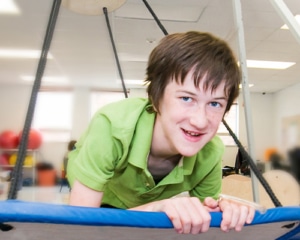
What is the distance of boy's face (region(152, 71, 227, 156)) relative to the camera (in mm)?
495

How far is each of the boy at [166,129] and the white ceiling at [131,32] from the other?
1132 millimetres

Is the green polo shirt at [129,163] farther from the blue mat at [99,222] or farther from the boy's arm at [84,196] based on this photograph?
the blue mat at [99,222]

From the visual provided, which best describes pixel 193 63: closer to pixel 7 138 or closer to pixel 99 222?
pixel 99 222

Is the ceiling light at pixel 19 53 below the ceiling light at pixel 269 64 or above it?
below

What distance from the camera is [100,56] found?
361 cm

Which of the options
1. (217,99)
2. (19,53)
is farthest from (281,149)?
(19,53)

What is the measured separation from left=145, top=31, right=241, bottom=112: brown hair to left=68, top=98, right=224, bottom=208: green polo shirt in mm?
63

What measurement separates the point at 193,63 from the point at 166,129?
0.39ft

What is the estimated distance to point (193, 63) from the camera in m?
0.52

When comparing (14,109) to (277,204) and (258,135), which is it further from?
(277,204)

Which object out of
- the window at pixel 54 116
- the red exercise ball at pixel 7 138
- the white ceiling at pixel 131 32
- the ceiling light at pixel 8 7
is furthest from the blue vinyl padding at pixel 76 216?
the red exercise ball at pixel 7 138

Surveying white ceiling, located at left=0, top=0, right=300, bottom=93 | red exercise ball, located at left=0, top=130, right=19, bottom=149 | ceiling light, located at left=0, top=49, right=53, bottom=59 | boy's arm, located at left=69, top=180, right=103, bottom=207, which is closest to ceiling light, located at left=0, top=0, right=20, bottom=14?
white ceiling, located at left=0, top=0, right=300, bottom=93

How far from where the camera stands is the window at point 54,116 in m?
3.83

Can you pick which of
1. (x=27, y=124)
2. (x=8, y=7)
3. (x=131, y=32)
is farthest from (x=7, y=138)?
(x=27, y=124)
